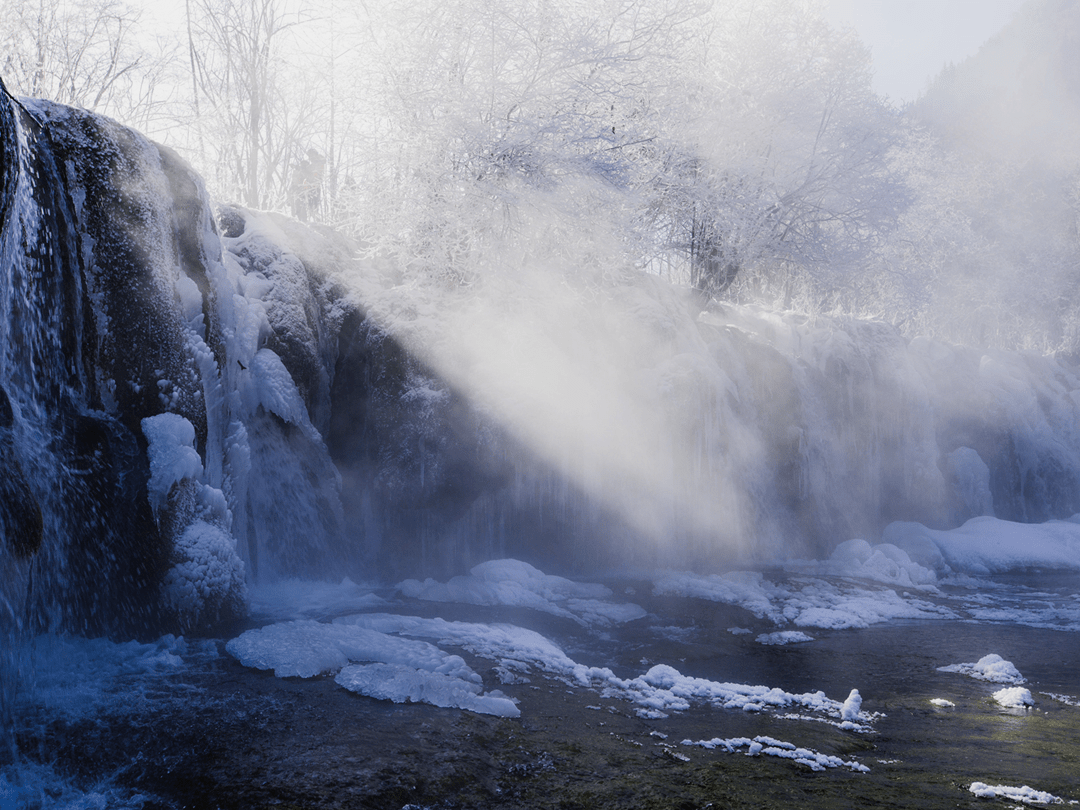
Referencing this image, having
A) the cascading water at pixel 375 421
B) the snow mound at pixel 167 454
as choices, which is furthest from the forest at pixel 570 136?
the snow mound at pixel 167 454

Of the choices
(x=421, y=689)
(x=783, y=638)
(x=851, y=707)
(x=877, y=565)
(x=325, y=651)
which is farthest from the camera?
(x=877, y=565)

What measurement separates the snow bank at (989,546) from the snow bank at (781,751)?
9.15 meters

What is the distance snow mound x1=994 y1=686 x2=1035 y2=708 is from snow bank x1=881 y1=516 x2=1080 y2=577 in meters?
6.85

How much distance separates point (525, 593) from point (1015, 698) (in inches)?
195

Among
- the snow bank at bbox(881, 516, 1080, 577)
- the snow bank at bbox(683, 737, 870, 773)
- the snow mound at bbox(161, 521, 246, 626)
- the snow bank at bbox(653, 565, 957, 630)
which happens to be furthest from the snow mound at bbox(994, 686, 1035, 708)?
the snow bank at bbox(881, 516, 1080, 577)

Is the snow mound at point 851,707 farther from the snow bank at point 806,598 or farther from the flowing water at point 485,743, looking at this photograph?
the snow bank at point 806,598

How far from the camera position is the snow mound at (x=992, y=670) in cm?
625

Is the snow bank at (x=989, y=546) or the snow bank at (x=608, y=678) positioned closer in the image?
the snow bank at (x=608, y=678)

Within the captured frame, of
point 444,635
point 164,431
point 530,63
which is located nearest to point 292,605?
point 444,635

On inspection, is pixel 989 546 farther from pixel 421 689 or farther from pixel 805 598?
pixel 421 689

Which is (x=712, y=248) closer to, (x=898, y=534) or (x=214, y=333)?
(x=898, y=534)

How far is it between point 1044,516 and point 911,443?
4351mm

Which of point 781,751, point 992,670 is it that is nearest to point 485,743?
point 781,751

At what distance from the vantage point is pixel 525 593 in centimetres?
859
